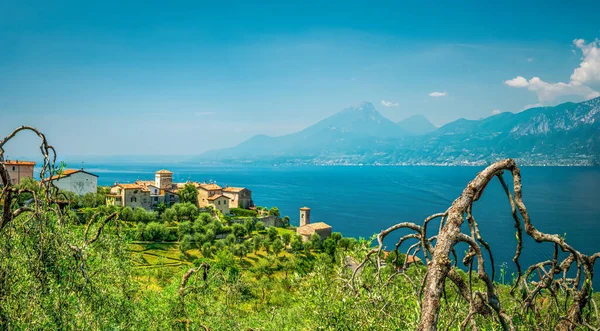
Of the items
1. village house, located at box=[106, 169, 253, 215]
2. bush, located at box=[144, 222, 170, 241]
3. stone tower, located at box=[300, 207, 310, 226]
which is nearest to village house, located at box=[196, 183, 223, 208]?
village house, located at box=[106, 169, 253, 215]

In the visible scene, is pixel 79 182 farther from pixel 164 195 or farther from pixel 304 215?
pixel 304 215

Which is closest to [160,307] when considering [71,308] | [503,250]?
[71,308]

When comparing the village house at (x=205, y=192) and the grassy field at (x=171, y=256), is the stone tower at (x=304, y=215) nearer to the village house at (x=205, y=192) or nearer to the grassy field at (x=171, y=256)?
the village house at (x=205, y=192)

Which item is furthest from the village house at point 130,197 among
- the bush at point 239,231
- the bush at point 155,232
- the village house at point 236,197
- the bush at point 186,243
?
the bush at point 239,231

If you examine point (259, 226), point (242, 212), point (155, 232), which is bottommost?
point (259, 226)

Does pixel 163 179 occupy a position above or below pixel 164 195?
above

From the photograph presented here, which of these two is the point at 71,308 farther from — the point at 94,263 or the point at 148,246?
the point at 148,246

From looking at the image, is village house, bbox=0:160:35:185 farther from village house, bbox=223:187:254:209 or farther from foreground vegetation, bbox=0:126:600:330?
foreground vegetation, bbox=0:126:600:330

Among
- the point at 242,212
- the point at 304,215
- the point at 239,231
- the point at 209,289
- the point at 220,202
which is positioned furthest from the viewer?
the point at 242,212

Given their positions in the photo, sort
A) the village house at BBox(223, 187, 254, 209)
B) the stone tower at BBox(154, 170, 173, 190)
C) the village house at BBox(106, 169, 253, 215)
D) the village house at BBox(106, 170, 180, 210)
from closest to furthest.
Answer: the village house at BBox(106, 170, 180, 210) < the village house at BBox(106, 169, 253, 215) < the stone tower at BBox(154, 170, 173, 190) < the village house at BBox(223, 187, 254, 209)

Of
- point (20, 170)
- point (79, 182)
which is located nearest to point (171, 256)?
point (79, 182)

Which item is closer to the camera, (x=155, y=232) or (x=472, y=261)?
(x=472, y=261)

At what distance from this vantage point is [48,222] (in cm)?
663

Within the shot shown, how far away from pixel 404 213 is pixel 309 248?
A: 153 ft
